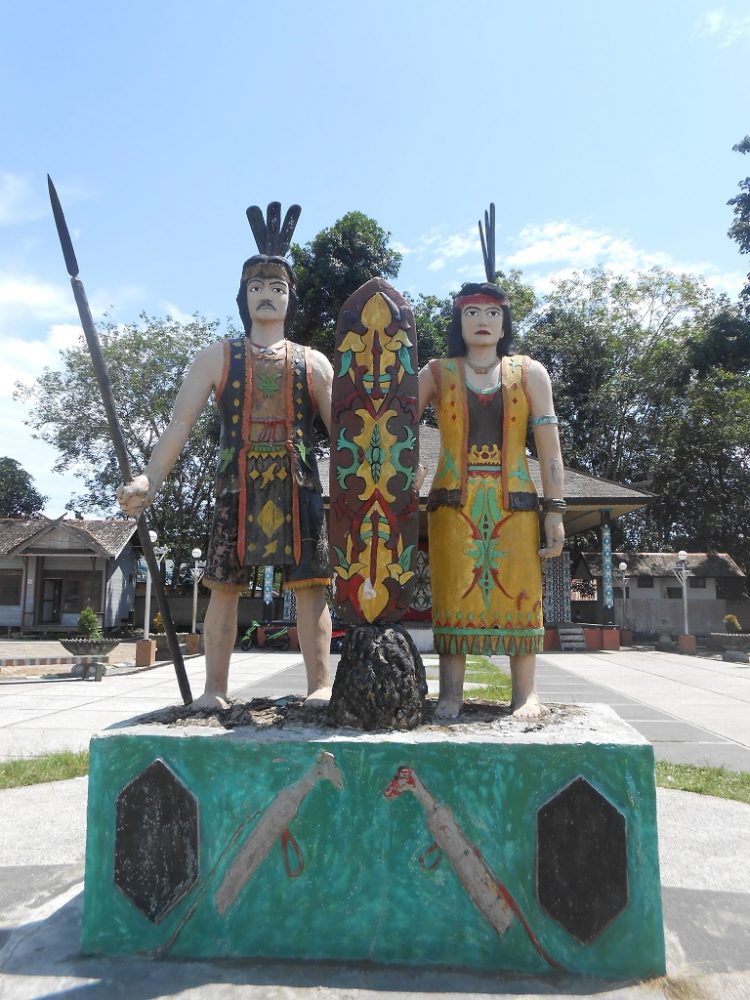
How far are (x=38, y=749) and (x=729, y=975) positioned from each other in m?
4.56

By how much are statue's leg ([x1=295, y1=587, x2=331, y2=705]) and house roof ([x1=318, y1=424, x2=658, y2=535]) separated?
1122 centimetres

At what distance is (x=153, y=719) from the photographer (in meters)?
2.54

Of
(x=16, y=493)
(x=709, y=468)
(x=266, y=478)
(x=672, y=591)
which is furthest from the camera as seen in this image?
(x=16, y=493)

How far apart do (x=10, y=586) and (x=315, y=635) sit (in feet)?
73.8

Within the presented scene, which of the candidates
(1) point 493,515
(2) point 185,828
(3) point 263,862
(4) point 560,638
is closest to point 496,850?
(3) point 263,862

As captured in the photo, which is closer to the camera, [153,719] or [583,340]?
[153,719]

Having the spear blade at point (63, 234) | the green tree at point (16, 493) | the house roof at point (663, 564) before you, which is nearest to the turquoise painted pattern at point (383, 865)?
the spear blade at point (63, 234)

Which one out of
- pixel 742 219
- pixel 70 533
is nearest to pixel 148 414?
pixel 70 533

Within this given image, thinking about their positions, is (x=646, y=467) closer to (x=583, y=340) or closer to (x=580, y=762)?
(x=583, y=340)

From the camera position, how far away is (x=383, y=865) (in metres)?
2.14

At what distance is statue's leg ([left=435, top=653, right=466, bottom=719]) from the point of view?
2.70 meters

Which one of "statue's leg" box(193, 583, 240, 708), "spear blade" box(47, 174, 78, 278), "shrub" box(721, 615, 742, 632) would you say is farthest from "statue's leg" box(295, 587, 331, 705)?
"shrub" box(721, 615, 742, 632)

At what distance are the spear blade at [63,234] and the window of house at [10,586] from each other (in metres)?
22.2

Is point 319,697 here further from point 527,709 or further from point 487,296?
point 487,296
